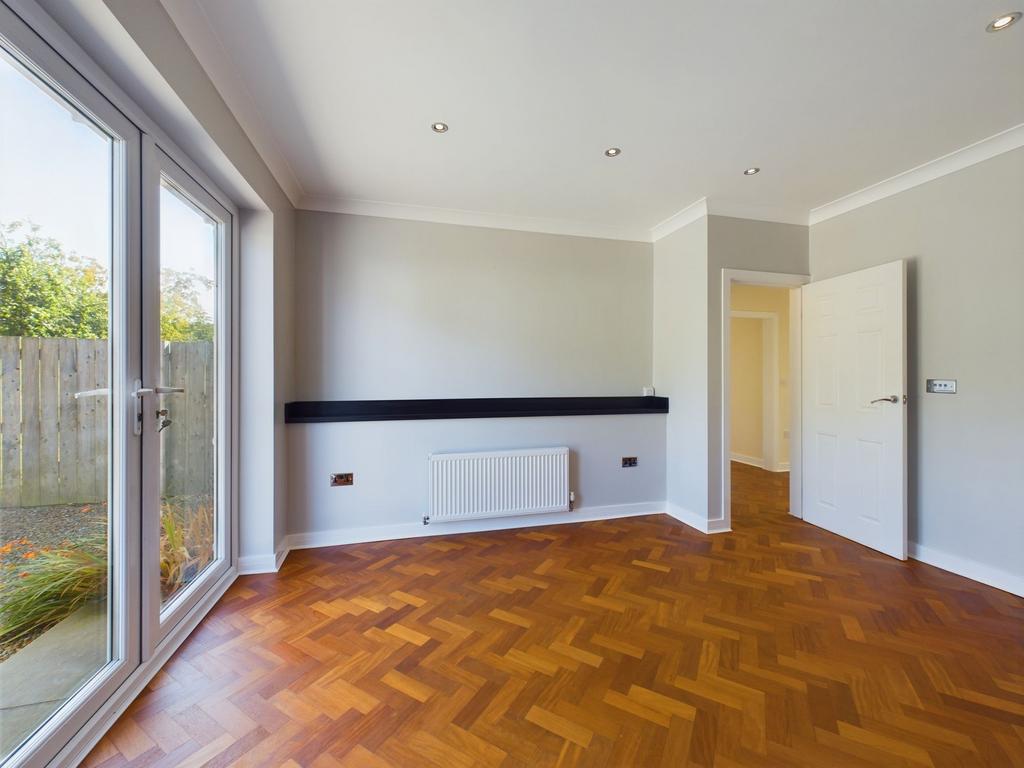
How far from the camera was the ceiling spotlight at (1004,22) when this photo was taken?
1495mm

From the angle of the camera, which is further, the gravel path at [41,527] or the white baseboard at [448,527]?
the white baseboard at [448,527]

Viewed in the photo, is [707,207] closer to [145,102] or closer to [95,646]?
[145,102]

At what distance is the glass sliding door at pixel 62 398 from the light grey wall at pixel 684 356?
332cm

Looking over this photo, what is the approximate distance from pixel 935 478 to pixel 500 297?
3192 mm

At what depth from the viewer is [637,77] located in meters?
1.85

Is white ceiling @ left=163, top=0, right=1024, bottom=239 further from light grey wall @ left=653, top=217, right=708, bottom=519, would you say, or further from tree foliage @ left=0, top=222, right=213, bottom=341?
tree foliage @ left=0, top=222, right=213, bottom=341

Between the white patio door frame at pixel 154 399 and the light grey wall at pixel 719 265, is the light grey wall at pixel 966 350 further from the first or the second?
the white patio door frame at pixel 154 399


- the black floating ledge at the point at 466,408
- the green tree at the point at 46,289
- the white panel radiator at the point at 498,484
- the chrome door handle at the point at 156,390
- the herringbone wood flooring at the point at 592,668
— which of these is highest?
the green tree at the point at 46,289

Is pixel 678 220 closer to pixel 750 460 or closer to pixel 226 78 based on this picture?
pixel 226 78

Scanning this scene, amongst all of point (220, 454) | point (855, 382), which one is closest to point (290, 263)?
point (220, 454)

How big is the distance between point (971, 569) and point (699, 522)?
1.49m

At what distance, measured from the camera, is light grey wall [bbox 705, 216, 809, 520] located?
3162 millimetres

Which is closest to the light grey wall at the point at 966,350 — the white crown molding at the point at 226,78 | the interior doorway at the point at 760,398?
the interior doorway at the point at 760,398

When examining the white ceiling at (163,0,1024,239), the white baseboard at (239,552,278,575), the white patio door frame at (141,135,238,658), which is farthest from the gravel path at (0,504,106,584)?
the white ceiling at (163,0,1024,239)
